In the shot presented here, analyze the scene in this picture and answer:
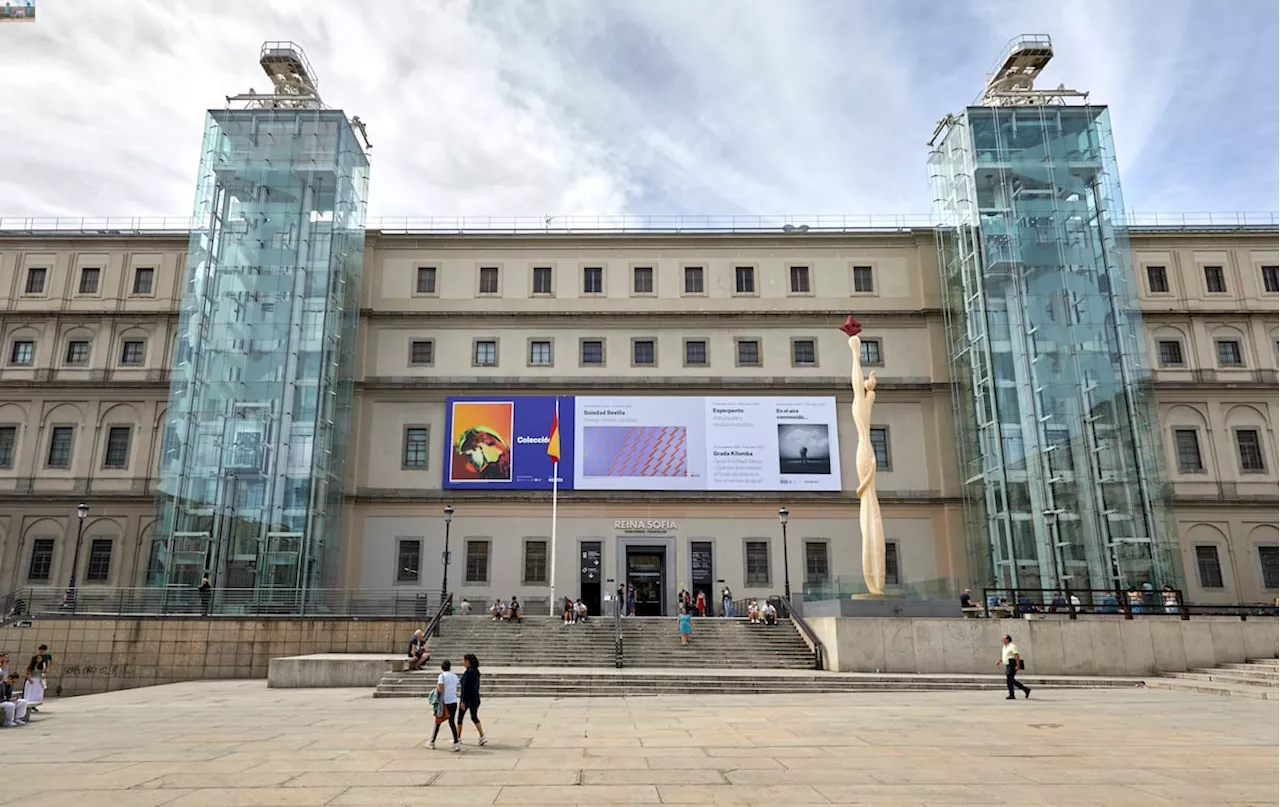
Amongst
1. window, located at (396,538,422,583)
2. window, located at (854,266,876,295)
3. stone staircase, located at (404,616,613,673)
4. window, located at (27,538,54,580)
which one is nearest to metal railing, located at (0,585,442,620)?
window, located at (396,538,422,583)

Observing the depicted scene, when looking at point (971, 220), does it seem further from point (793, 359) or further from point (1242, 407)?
point (1242, 407)

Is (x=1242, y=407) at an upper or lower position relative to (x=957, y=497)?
upper

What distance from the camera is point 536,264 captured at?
130 feet

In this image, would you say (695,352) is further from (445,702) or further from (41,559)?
(41,559)

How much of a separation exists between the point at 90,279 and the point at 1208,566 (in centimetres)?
5169

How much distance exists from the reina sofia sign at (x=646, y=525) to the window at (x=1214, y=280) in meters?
27.4

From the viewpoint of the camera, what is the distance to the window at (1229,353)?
3912cm

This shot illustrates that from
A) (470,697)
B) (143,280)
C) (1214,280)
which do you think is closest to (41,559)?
(143,280)

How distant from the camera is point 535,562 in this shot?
1419 inches

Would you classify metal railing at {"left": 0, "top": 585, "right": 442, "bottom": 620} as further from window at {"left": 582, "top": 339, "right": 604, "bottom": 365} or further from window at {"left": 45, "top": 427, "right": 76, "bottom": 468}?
window at {"left": 582, "top": 339, "right": 604, "bottom": 365}

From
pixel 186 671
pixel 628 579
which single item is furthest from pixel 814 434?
pixel 186 671

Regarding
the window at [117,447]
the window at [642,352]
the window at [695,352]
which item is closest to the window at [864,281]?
the window at [695,352]

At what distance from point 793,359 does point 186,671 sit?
2618 cm

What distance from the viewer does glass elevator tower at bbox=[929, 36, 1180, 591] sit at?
3266 centimetres
